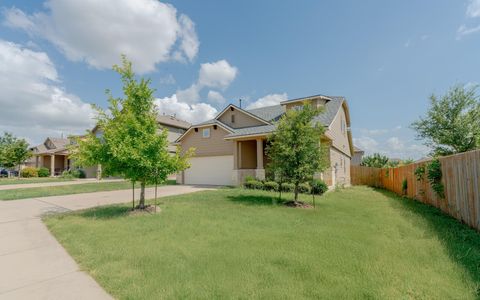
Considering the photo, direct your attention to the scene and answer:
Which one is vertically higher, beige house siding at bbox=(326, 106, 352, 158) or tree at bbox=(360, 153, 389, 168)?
beige house siding at bbox=(326, 106, 352, 158)

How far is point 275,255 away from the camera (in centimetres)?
409

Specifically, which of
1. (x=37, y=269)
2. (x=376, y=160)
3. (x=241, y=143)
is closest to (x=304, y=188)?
(x=241, y=143)

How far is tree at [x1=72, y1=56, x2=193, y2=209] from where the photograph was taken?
737 cm

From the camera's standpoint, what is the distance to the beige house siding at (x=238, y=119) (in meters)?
18.3

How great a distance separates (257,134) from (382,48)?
8.38m

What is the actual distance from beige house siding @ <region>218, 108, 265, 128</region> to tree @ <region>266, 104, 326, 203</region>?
26.8 feet

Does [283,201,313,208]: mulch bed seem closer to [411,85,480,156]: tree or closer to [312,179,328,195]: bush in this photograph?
[312,179,328,195]: bush

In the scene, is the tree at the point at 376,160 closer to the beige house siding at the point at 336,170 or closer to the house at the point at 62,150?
the beige house siding at the point at 336,170

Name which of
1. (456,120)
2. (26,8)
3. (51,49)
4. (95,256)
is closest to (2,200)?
(51,49)

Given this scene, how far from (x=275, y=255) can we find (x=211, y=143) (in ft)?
Result: 49.1

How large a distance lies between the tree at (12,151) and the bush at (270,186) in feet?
111

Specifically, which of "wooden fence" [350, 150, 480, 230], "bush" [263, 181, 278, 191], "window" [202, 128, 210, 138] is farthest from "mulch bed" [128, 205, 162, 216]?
"window" [202, 128, 210, 138]

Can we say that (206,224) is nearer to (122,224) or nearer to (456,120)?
(122,224)

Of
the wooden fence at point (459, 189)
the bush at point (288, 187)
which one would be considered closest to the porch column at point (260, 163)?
the bush at point (288, 187)
